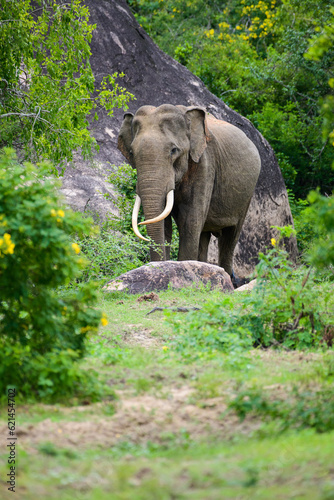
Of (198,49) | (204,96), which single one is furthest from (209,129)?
(198,49)

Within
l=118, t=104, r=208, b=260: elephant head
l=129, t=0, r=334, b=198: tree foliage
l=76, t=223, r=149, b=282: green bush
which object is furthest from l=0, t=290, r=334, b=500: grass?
l=129, t=0, r=334, b=198: tree foliage

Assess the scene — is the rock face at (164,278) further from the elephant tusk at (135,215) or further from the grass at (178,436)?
the grass at (178,436)

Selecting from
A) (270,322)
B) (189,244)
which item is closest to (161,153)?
(189,244)

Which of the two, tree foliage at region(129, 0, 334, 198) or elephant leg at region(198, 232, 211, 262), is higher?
tree foliage at region(129, 0, 334, 198)

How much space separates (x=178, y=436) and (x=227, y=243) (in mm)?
9655

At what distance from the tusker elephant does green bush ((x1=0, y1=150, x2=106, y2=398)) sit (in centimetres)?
518

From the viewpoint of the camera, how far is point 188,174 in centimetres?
1110

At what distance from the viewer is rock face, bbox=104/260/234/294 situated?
376 inches

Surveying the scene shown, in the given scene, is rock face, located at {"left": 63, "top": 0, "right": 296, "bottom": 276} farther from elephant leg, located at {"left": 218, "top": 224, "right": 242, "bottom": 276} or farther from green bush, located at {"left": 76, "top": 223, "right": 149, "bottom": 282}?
green bush, located at {"left": 76, "top": 223, "right": 149, "bottom": 282}

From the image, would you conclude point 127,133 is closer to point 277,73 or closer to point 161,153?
point 161,153

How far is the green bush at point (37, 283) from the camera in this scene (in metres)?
4.34

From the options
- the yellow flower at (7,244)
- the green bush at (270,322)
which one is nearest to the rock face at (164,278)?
the green bush at (270,322)

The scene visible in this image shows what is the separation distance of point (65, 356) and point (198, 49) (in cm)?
1826

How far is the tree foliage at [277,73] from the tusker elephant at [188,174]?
584 cm
